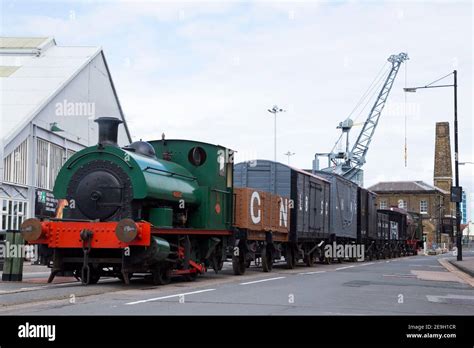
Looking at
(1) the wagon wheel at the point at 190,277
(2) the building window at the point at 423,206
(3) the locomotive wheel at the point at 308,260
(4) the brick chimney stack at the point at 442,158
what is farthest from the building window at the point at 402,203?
(1) the wagon wheel at the point at 190,277

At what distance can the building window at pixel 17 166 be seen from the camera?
30.1 meters

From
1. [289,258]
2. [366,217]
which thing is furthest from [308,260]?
[366,217]

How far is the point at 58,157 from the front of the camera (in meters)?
35.5

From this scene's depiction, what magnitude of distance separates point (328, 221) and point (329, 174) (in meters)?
2.44

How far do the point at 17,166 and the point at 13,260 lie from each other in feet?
58.4

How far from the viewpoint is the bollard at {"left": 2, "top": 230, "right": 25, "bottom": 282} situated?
14344 mm

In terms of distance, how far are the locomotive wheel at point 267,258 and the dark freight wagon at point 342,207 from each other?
302 inches

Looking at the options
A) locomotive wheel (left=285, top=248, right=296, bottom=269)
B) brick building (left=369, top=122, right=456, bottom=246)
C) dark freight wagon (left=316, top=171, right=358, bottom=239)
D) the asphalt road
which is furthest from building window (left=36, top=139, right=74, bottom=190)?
brick building (left=369, top=122, right=456, bottom=246)

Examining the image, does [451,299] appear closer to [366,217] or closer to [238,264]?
[238,264]

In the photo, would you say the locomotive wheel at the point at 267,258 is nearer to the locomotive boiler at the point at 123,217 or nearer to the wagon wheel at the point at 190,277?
the locomotive boiler at the point at 123,217

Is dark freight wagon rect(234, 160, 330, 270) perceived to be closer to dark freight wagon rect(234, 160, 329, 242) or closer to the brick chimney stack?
dark freight wagon rect(234, 160, 329, 242)

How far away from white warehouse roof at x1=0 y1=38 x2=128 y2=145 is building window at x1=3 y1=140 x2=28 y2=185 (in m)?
0.94

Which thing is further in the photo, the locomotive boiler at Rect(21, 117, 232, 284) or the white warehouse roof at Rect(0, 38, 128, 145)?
the white warehouse roof at Rect(0, 38, 128, 145)
